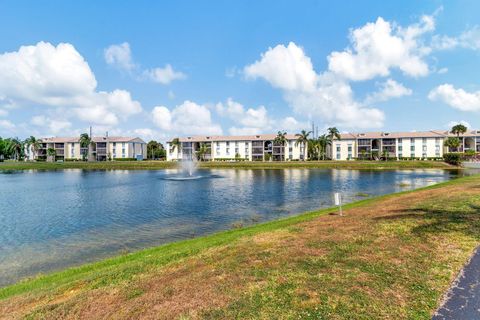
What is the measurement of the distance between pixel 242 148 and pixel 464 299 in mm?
146905

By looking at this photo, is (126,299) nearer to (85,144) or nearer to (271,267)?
(271,267)

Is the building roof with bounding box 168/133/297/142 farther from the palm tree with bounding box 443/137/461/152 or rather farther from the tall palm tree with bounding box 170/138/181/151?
the palm tree with bounding box 443/137/461/152

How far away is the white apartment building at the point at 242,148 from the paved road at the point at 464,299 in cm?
13904

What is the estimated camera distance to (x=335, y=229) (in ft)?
46.0

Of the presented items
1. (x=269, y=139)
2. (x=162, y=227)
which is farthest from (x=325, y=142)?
(x=162, y=227)

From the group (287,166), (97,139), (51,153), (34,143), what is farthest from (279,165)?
(34,143)

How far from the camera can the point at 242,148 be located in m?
153

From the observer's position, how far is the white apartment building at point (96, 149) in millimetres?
166500

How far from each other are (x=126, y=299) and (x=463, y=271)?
926cm

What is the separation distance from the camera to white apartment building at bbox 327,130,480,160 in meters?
128

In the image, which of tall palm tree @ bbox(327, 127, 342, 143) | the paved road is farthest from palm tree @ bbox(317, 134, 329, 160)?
the paved road

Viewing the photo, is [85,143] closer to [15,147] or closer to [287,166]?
[15,147]

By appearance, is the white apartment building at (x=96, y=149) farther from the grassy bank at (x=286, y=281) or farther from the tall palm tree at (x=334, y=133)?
the grassy bank at (x=286, y=281)

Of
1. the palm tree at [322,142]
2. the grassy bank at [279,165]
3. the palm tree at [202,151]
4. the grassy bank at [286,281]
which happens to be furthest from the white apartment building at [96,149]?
the grassy bank at [286,281]
